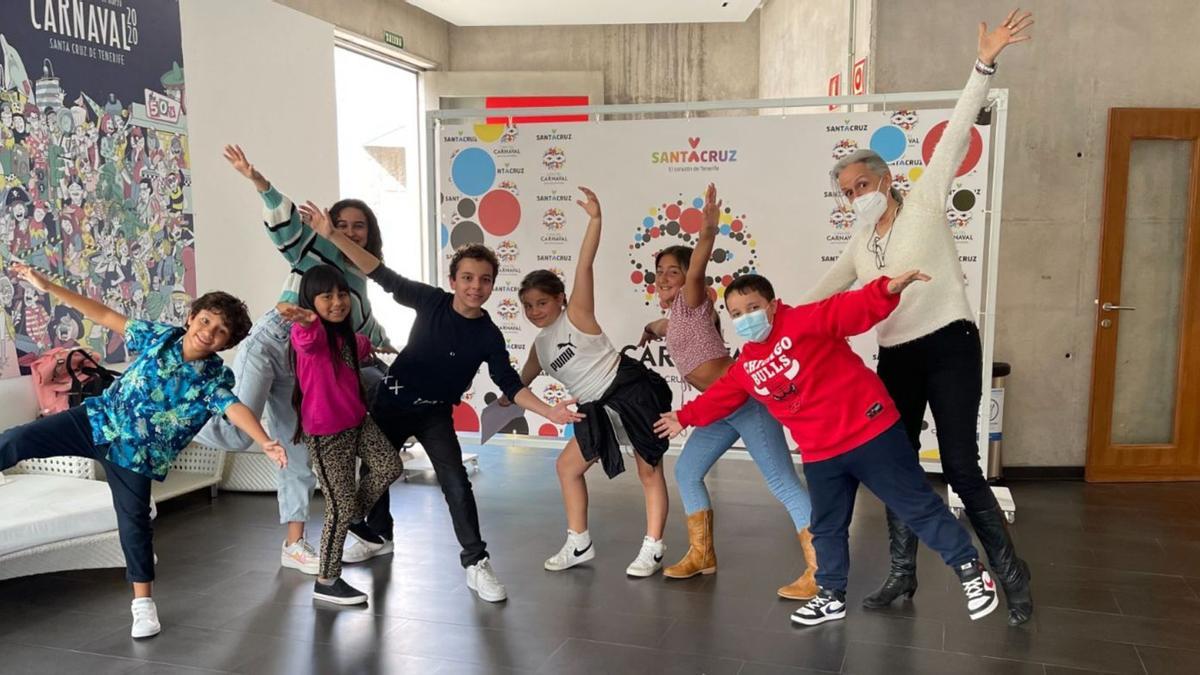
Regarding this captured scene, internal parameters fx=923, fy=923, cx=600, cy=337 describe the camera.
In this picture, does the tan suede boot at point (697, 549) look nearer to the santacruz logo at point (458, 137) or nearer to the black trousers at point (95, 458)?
the black trousers at point (95, 458)

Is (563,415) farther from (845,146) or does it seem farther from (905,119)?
(905,119)

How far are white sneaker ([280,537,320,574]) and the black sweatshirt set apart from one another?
0.77m

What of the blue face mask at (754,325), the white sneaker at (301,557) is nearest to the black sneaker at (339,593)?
the white sneaker at (301,557)

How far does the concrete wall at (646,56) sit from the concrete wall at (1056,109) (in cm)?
431

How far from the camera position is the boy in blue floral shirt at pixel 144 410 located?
3041 millimetres

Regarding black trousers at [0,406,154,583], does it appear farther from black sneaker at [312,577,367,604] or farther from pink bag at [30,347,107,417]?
pink bag at [30,347,107,417]

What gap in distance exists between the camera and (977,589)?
9.45 feet

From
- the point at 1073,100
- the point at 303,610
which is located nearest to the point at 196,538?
the point at 303,610

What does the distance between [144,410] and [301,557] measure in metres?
1.05

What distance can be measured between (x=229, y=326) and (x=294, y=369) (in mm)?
482

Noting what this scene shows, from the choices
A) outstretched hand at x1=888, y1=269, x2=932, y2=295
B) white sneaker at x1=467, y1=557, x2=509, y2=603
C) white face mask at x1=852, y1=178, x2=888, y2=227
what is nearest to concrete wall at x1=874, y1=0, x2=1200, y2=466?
white face mask at x1=852, y1=178, x2=888, y2=227

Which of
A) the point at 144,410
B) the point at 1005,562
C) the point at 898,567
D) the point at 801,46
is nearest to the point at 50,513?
the point at 144,410

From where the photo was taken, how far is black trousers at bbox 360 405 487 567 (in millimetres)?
3451

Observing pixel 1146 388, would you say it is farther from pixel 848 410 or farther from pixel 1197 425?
pixel 848 410
